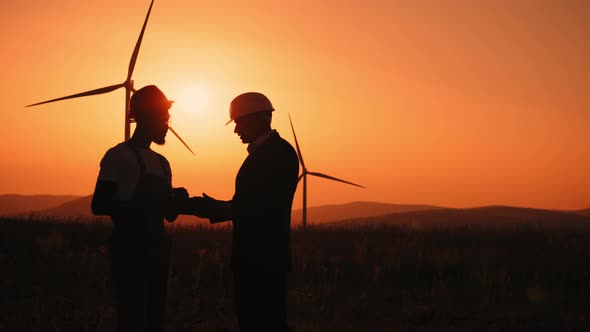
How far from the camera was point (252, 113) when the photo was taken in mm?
5840

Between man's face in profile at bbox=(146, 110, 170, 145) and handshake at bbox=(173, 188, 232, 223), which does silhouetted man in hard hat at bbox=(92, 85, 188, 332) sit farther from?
handshake at bbox=(173, 188, 232, 223)

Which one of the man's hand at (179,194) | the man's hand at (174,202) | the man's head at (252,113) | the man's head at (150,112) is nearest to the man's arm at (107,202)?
the man's hand at (174,202)

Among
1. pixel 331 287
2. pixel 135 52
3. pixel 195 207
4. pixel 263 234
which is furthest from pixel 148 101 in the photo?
pixel 135 52

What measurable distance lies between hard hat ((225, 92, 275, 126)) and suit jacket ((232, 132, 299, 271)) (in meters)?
0.34

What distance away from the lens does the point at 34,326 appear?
9.64 m

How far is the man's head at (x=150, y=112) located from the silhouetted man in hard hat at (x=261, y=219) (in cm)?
74

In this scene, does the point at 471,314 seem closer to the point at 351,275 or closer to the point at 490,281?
the point at 490,281

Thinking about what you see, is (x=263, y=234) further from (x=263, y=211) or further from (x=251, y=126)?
(x=251, y=126)

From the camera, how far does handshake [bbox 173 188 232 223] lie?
6.00 meters

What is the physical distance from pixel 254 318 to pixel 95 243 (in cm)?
1576

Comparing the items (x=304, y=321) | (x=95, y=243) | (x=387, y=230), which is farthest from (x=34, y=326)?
(x=387, y=230)

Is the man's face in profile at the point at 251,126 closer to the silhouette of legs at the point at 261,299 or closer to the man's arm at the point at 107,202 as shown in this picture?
the silhouette of legs at the point at 261,299

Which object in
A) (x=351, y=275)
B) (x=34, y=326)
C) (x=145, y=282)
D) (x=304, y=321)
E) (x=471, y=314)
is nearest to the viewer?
(x=145, y=282)

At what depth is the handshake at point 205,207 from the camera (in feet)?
19.7
